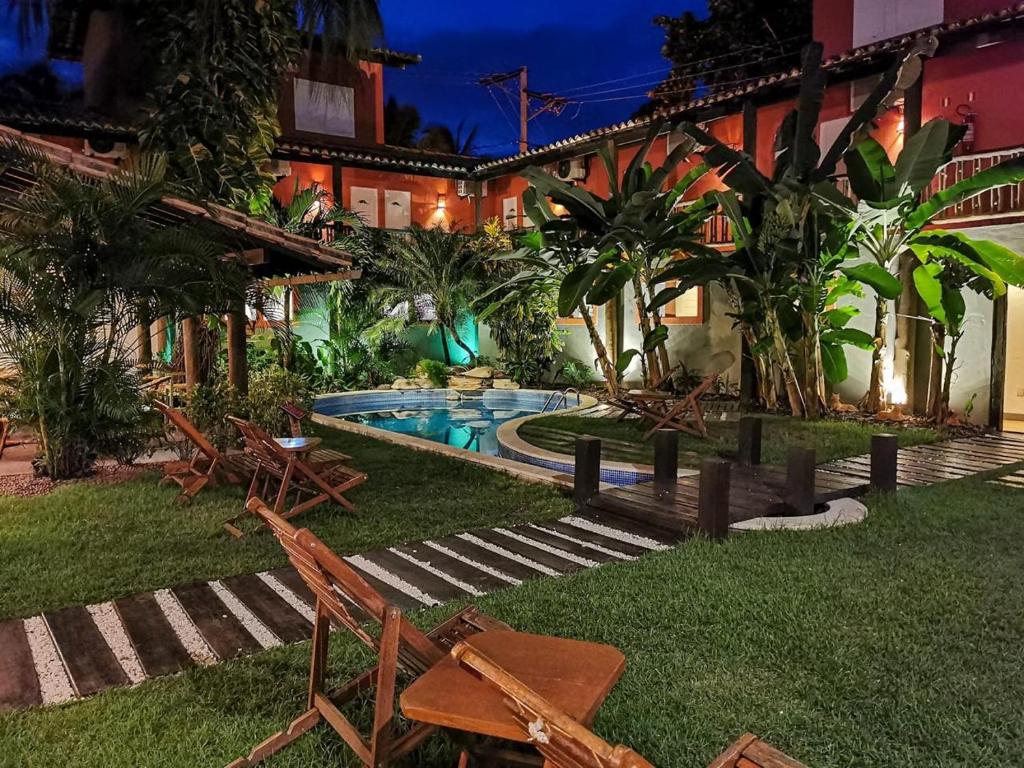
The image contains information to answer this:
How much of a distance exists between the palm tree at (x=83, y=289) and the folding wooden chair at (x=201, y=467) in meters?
0.95

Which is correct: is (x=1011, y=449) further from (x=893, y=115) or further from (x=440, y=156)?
(x=440, y=156)

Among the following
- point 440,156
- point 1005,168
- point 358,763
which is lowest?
point 358,763

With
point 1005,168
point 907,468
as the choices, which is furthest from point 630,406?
point 1005,168

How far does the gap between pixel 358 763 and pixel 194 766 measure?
0.58 metres

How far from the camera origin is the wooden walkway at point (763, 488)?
630 centimetres

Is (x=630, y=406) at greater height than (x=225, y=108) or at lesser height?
lesser

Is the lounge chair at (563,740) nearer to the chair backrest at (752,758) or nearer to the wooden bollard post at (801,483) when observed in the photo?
the chair backrest at (752,758)

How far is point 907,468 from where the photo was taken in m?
8.46

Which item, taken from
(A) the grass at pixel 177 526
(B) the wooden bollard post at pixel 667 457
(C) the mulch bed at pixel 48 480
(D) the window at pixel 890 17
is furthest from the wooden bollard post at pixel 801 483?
(D) the window at pixel 890 17

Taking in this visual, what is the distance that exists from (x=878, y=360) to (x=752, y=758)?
10.9 m

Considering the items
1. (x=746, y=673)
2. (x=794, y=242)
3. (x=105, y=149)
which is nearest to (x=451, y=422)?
(x=794, y=242)

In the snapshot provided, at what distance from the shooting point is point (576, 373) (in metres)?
17.8

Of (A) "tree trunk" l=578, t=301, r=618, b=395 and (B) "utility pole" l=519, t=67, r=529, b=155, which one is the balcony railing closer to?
(A) "tree trunk" l=578, t=301, r=618, b=395

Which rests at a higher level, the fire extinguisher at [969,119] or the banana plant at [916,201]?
the fire extinguisher at [969,119]
